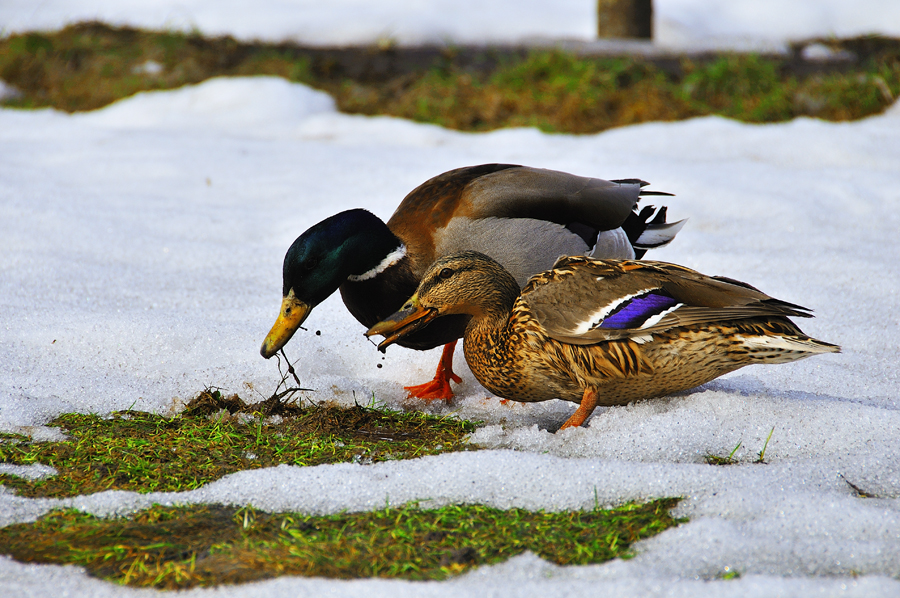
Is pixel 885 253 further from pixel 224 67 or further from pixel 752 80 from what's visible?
pixel 224 67

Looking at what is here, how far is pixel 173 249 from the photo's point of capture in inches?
207

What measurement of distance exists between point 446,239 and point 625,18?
7.70m

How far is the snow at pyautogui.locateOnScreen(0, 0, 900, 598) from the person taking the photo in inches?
82.5

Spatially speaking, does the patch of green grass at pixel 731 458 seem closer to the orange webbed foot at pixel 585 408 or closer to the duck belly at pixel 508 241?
the orange webbed foot at pixel 585 408

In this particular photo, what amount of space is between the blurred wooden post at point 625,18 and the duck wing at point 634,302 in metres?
8.09

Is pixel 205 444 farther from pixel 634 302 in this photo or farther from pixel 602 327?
pixel 634 302

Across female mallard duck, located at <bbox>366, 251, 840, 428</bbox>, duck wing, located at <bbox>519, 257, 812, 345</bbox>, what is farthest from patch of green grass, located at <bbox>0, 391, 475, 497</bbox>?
duck wing, located at <bbox>519, 257, 812, 345</bbox>

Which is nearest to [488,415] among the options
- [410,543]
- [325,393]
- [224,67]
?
[325,393]

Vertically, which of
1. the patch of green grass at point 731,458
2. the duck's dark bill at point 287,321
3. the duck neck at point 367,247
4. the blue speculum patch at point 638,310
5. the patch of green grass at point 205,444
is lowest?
the patch of green grass at point 731,458

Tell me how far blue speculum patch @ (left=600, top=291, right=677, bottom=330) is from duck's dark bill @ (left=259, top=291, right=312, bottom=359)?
123 cm

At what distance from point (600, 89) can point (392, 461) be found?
682cm

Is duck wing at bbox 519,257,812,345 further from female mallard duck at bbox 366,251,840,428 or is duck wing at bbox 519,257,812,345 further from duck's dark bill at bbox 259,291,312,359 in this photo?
duck's dark bill at bbox 259,291,312,359

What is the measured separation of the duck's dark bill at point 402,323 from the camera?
10.1 ft

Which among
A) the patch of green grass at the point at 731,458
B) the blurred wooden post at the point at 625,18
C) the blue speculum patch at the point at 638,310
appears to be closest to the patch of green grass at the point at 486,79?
the blurred wooden post at the point at 625,18
